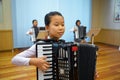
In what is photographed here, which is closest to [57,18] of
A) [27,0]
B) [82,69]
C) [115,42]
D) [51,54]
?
[51,54]

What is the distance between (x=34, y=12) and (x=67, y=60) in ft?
16.1

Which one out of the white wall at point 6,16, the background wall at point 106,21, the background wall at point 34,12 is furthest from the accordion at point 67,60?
the background wall at point 106,21

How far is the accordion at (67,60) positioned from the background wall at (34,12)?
4.64 m

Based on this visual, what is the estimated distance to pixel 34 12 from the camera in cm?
598

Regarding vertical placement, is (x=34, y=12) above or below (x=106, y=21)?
above

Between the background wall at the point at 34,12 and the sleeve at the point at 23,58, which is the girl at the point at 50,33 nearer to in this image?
the sleeve at the point at 23,58

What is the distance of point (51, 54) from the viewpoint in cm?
129

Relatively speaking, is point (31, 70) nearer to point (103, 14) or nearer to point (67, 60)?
point (67, 60)

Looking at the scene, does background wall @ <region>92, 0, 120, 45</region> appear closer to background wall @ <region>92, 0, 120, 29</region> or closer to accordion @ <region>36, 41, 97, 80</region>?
background wall @ <region>92, 0, 120, 29</region>

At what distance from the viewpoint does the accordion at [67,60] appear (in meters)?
1.28

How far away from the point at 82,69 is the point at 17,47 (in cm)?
484

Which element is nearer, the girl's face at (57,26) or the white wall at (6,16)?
the girl's face at (57,26)

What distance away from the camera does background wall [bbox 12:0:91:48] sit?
5730 millimetres

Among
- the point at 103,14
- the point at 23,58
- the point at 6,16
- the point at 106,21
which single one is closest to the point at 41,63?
the point at 23,58
